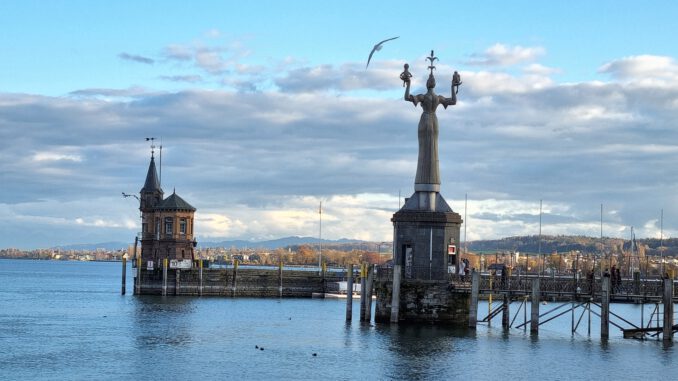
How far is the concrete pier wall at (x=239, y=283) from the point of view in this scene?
10837cm

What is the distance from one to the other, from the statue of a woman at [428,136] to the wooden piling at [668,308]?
16.8 meters

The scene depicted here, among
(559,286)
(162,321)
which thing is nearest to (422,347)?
(559,286)

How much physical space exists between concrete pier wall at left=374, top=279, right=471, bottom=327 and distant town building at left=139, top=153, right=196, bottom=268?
4631 cm

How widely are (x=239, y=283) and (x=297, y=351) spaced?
5201 cm

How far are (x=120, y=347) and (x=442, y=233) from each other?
21.3m

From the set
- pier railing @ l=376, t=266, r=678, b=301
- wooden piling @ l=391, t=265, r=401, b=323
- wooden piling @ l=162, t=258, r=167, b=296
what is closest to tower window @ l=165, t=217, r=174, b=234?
wooden piling @ l=162, t=258, r=167, b=296

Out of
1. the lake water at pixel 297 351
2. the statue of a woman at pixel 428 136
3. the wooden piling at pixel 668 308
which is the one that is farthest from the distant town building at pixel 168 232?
the wooden piling at pixel 668 308

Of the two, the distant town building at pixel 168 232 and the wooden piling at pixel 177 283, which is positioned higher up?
the distant town building at pixel 168 232

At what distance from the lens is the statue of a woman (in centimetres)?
7069

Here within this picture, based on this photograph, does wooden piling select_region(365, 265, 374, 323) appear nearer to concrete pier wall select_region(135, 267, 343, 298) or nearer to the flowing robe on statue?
the flowing robe on statue

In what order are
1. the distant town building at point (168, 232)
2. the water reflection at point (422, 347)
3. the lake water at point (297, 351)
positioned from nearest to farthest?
the lake water at point (297, 351), the water reflection at point (422, 347), the distant town building at point (168, 232)

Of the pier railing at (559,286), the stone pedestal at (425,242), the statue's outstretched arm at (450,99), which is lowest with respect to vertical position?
the pier railing at (559,286)

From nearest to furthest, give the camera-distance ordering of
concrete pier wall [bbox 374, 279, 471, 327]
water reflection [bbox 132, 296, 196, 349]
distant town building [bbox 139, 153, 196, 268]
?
water reflection [bbox 132, 296, 196, 349] → concrete pier wall [bbox 374, 279, 471, 327] → distant town building [bbox 139, 153, 196, 268]

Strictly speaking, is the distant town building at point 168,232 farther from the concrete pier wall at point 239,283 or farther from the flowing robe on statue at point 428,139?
the flowing robe on statue at point 428,139
